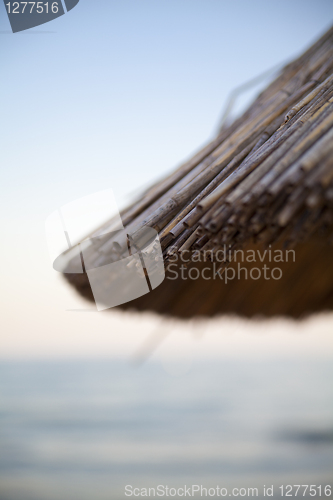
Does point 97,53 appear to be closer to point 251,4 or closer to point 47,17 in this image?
point 47,17

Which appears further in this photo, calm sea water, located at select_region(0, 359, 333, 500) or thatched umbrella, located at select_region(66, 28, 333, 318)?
calm sea water, located at select_region(0, 359, 333, 500)

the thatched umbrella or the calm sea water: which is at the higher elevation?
the thatched umbrella

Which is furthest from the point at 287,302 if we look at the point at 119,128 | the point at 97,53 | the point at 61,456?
the point at 61,456

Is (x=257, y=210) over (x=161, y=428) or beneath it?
over

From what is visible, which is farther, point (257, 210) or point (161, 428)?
point (161, 428)
